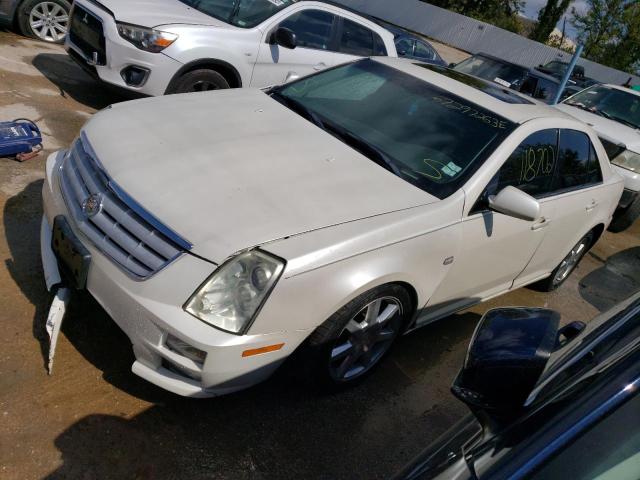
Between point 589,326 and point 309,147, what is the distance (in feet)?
5.72

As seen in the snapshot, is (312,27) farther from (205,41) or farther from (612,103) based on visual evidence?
(612,103)

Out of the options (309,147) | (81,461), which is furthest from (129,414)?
(309,147)

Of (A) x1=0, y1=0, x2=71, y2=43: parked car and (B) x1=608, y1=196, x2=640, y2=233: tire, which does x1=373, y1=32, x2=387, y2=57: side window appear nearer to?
(B) x1=608, y1=196, x2=640, y2=233: tire

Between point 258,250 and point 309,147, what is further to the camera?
point 309,147

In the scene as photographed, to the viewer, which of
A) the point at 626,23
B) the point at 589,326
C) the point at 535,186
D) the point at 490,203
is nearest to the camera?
the point at 589,326

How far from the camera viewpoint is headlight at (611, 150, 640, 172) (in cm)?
669

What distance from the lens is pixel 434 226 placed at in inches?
113

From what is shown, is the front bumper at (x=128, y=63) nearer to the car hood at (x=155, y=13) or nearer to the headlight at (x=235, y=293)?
the car hood at (x=155, y=13)

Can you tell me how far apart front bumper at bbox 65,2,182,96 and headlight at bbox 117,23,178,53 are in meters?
0.04

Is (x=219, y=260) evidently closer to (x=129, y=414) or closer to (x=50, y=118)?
(x=129, y=414)

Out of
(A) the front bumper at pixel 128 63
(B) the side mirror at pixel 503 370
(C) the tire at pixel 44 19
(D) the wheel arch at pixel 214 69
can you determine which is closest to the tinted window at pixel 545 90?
(D) the wheel arch at pixel 214 69

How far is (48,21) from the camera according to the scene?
740 cm

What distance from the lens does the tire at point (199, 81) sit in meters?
5.51

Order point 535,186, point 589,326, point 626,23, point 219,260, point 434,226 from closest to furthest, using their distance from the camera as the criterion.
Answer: point 589,326 → point 219,260 → point 434,226 → point 535,186 → point 626,23
